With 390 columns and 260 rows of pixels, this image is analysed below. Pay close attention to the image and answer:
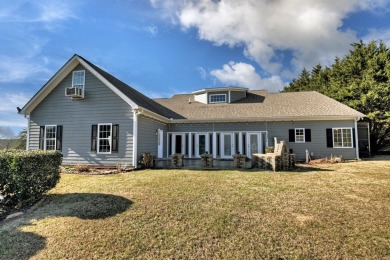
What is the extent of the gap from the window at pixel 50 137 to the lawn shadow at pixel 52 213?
300 inches

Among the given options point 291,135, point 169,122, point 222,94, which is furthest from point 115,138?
point 291,135

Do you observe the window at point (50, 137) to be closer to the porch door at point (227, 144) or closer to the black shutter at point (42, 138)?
the black shutter at point (42, 138)

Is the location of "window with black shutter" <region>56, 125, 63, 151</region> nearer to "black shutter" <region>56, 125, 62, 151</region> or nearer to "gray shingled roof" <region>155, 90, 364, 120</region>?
"black shutter" <region>56, 125, 62, 151</region>

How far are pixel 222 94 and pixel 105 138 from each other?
11203 millimetres

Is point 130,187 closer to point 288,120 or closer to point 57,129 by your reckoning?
point 57,129

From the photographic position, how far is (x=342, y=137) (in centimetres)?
1652

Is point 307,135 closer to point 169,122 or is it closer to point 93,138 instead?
point 169,122

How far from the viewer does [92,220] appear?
18.5ft

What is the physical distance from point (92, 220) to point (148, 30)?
35.0 ft

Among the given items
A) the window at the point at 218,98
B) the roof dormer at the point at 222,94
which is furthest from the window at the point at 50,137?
the window at the point at 218,98

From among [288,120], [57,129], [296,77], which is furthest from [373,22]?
[296,77]

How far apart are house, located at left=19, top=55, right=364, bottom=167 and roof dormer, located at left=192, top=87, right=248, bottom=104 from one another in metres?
0.09

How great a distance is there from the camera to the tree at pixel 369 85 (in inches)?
825

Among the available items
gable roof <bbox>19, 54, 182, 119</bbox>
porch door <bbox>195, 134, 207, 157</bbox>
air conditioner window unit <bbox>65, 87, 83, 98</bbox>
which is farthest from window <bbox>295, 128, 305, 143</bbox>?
air conditioner window unit <bbox>65, 87, 83, 98</bbox>
